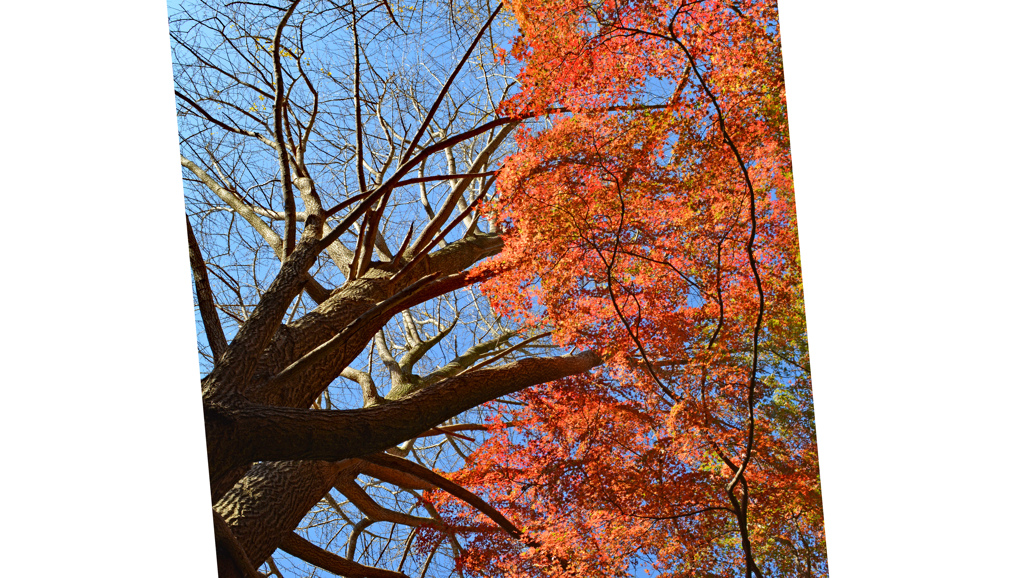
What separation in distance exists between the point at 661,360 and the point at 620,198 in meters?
0.49

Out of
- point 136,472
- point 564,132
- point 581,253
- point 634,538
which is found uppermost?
point 564,132

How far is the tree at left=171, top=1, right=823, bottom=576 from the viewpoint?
70.8 inches

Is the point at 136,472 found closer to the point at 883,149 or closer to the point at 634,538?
the point at 634,538

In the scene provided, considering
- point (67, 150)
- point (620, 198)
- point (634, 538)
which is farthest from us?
point (67, 150)

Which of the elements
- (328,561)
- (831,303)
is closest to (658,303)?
(831,303)

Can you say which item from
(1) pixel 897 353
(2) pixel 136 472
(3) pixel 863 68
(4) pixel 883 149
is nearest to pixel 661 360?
(1) pixel 897 353

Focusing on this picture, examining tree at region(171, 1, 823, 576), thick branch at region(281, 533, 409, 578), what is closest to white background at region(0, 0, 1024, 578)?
tree at region(171, 1, 823, 576)

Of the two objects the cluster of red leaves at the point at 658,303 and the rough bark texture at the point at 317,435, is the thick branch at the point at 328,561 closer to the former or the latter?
the rough bark texture at the point at 317,435

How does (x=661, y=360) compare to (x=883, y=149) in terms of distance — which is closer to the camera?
(x=661, y=360)

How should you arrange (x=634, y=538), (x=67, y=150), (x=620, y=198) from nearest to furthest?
(x=634, y=538) < (x=620, y=198) < (x=67, y=150)

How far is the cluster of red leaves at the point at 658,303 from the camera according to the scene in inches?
70.5

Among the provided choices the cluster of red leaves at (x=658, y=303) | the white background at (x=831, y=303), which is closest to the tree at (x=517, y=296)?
the cluster of red leaves at (x=658, y=303)

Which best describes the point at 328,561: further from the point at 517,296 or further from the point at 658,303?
the point at 658,303

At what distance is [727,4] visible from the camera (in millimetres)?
1871
